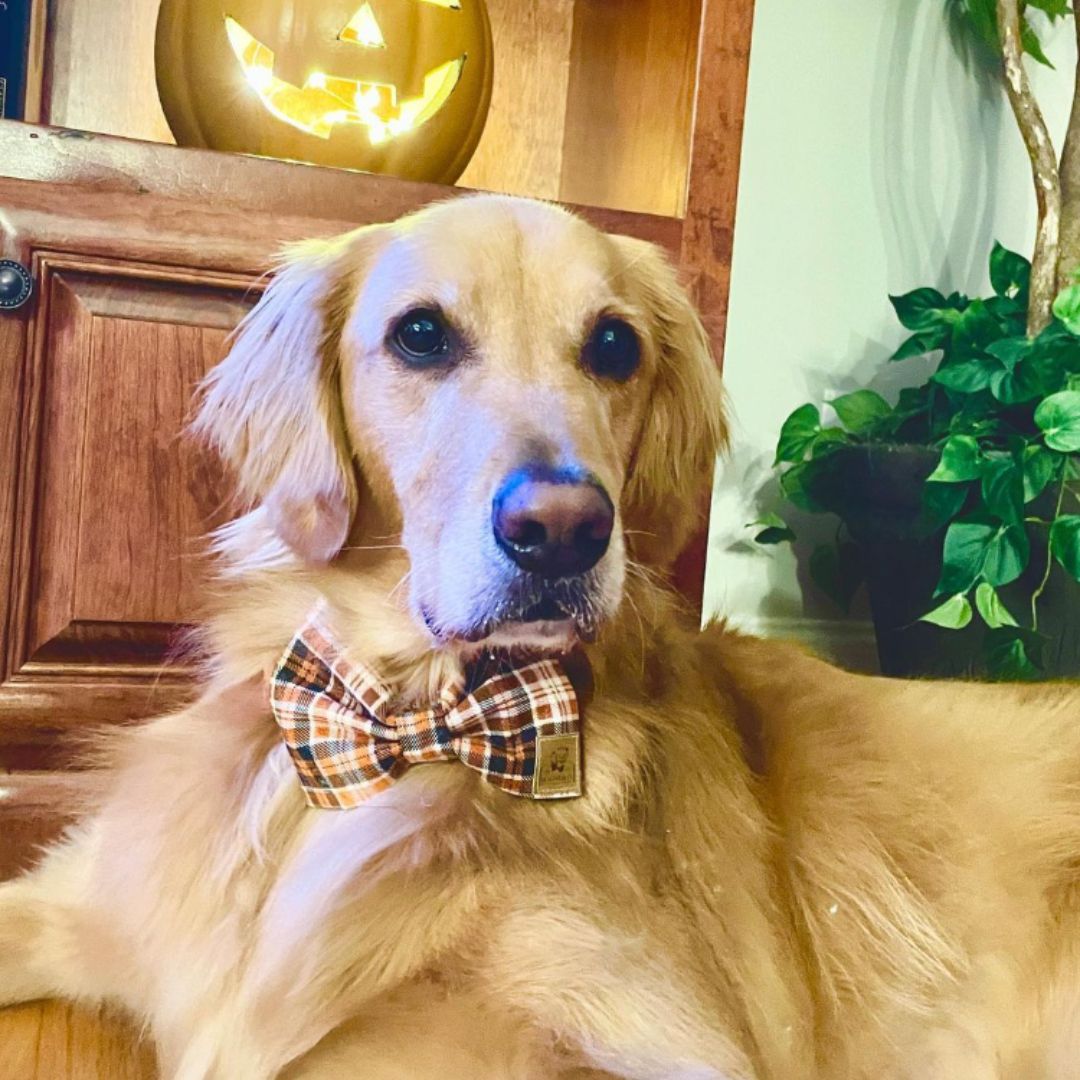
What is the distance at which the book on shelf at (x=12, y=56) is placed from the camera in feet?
5.31

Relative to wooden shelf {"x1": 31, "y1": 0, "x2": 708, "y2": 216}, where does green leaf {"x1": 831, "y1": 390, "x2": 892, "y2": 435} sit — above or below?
below

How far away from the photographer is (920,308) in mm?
2066

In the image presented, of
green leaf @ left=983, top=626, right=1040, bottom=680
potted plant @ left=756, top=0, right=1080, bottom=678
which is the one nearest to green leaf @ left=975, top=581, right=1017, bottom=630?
potted plant @ left=756, top=0, right=1080, bottom=678

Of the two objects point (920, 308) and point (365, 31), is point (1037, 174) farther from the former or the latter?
point (365, 31)

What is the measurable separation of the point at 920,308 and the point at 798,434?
0.36 meters

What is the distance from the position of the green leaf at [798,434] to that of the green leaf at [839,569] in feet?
0.88

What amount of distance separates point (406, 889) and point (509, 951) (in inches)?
4.2

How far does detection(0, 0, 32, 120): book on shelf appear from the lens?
1.62 metres

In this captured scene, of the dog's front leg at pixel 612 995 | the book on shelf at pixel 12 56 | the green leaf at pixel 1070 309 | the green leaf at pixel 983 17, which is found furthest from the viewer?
the green leaf at pixel 983 17

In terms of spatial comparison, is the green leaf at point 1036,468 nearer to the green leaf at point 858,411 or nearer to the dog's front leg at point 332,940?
the green leaf at point 858,411

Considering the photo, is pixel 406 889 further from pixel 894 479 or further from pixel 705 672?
pixel 894 479

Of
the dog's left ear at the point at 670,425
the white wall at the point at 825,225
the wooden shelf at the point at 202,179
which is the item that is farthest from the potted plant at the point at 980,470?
the wooden shelf at the point at 202,179

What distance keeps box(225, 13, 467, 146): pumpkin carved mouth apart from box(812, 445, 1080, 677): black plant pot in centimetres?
99

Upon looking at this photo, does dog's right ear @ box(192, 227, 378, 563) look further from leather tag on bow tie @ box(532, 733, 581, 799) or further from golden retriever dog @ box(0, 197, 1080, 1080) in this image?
leather tag on bow tie @ box(532, 733, 581, 799)
